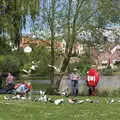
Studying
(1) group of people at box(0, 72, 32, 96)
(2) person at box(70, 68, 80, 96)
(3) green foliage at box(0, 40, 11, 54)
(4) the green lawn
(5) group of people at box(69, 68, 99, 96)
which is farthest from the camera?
(3) green foliage at box(0, 40, 11, 54)

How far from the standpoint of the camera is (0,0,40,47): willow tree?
24734mm

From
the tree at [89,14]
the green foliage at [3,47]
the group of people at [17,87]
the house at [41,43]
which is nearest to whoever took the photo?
the group of people at [17,87]

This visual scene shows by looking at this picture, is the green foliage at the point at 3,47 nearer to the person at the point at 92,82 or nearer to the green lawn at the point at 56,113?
the person at the point at 92,82

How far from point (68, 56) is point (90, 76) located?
2.67 m

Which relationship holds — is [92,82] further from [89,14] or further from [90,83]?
[89,14]

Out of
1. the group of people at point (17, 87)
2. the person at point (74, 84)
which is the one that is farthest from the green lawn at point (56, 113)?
the person at point (74, 84)

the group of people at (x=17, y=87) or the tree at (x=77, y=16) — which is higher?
the tree at (x=77, y=16)

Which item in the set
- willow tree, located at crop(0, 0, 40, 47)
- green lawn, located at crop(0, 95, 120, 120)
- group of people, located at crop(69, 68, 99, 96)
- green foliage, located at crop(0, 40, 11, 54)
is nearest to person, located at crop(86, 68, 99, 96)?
group of people, located at crop(69, 68, 99, 96)

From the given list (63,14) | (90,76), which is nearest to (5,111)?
(90,76)

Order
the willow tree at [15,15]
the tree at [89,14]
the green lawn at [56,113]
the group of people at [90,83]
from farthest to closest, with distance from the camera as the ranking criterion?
the tree at [89,14] → the willow tree at [15,15] → the group of people at [90,83] → the green lawn at [56,113]

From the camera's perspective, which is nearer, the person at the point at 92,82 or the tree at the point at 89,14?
the person at the point at 92,82

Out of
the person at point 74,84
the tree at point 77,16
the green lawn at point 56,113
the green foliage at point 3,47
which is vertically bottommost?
the person at point 74,84

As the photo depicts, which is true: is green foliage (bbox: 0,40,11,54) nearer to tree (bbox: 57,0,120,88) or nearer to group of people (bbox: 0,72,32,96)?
group of people (bbox: 0,72,32,96)

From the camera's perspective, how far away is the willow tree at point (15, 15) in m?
24.7
